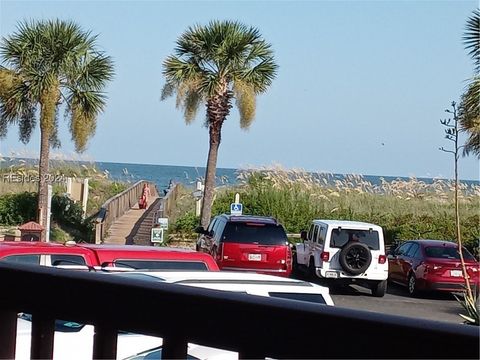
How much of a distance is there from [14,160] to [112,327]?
39195 mm

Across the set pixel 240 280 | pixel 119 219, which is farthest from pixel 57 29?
pixel 240 280

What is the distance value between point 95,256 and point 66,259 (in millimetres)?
280

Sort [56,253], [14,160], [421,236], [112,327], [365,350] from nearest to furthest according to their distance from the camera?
[365,350] → [112,327] → [56,253] → [421,236] → [14,160]

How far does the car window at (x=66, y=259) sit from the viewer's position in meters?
8.75

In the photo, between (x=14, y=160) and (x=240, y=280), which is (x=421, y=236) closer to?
(x=14, y=160)

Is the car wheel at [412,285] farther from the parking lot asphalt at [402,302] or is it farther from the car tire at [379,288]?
the car tire at [379,288]

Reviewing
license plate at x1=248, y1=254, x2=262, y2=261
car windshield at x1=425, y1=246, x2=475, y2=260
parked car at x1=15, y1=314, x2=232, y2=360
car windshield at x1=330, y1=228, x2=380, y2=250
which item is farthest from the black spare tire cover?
parked car at x1=15, y1=314, x2=232, y2=360

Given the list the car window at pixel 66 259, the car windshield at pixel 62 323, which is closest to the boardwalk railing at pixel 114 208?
the car window at pixel 66 259

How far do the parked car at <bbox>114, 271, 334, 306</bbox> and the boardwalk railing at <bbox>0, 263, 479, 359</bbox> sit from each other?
15.1ft

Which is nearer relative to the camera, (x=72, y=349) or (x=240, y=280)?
(x=72, y=349)

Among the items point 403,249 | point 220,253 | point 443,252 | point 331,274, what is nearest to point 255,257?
point 220,253

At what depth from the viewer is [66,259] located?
8852 millimetres

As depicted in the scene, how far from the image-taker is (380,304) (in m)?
19.7

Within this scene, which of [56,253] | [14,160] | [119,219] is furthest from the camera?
[14,160]
